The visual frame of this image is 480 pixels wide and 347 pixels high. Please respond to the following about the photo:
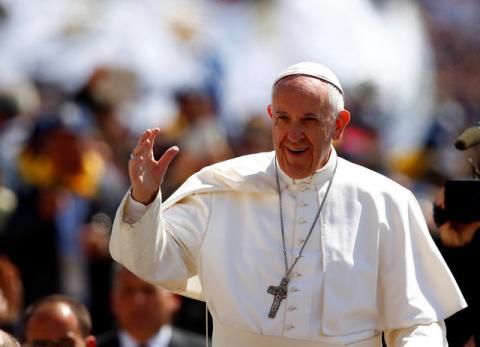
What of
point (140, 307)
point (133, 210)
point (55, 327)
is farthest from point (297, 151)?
point (140, 307)

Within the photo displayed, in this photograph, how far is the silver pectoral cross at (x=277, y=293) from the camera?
5.41m

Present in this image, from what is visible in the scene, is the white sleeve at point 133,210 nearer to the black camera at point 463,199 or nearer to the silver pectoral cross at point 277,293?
the silver pectoral cross at point 277,293

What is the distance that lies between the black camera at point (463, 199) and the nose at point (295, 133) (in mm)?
815

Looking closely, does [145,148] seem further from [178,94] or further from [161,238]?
[178,94]

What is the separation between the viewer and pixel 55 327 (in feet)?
22.7

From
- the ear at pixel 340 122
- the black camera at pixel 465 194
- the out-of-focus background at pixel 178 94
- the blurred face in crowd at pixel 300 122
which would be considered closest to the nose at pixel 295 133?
the blurred face in crowd at pixel 300 122

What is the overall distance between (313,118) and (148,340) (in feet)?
10.4

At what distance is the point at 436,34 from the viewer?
11.7 meters

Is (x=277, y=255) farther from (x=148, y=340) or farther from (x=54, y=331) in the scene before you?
(x=148, y=340)

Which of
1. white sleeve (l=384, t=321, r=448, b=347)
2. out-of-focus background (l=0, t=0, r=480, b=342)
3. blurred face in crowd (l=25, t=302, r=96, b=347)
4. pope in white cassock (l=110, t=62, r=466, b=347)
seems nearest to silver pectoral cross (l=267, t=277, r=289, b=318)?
pope in white cassock (l=110, t=62, r=466, b=347)

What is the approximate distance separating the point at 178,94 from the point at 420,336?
5.57 meters

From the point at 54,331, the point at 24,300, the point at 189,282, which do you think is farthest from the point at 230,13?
the point at 189,282

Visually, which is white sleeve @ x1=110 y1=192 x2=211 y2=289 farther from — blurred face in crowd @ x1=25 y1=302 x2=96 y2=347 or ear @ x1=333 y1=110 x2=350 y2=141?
blurred face in crowd @ x1=25 y1=302 x2=96 y2=347

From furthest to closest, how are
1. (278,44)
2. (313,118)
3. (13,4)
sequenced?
(278,44)
(13,4)
(313,118)
